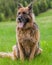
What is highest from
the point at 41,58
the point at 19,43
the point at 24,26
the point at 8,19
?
the point at 24,26

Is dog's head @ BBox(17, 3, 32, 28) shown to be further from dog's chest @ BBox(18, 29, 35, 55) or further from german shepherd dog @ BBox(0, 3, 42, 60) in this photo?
dog's chest @ BBox(18, 29, 35, 55)

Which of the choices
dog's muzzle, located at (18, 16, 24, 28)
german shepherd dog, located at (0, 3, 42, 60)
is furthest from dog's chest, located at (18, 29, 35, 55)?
dog's muzzle, located at (18, 16, 24, 28)

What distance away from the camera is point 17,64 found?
8094 mm

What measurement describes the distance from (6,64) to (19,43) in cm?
95

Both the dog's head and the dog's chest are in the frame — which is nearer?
the dog's head

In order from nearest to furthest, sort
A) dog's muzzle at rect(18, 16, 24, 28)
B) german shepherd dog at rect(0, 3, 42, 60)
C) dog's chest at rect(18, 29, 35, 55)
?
dog's muzzle at rect(18, 16, 24, 28), german shepherd dog at rect(0, 3, 42, 60), dog's chest at rect(18, 29, 35, 55)

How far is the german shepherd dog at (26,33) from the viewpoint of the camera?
8.44 metres

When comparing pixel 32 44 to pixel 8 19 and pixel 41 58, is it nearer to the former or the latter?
pixel 41 58

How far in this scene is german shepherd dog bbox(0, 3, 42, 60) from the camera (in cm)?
844

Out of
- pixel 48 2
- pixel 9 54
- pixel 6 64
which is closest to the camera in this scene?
pixel 6 64

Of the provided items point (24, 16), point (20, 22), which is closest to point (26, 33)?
point (20, 22)

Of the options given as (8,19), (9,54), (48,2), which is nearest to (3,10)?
(8,19)

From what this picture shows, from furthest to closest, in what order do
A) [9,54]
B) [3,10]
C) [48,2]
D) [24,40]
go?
1. [48,2]
2. [3,10]
3. [9,54]
4. [24,40]

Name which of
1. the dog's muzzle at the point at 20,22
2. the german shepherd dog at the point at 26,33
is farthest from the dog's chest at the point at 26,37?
the dog's muzzle at the point at 20,22
